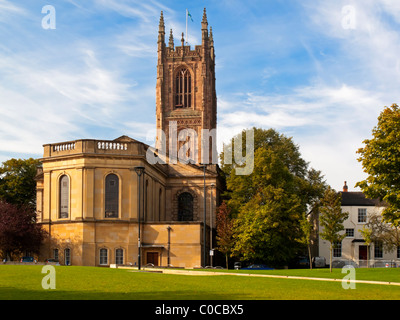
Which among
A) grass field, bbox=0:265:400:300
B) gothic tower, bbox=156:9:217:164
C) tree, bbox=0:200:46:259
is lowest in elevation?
grass field, bbox=0:265:400:300

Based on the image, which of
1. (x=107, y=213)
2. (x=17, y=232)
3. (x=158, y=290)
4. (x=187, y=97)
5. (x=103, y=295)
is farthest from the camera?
(x=187, y=97)

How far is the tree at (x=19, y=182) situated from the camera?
7519 centimetres

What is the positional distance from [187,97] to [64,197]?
56.9m

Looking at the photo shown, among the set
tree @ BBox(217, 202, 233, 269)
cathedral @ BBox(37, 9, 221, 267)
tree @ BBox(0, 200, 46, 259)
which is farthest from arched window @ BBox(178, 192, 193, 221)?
tree @ BBox(0, 200, 46, 259)

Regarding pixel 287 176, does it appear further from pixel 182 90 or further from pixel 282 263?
pixel 182 90

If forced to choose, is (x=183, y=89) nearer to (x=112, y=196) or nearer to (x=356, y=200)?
Answer: (x=356, y=200)

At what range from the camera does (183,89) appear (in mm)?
112000

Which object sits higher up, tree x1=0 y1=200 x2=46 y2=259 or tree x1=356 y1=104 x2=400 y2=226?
tree x1=356 y1=104 x2=400 y2=226

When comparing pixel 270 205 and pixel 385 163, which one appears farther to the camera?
pixel 270 205

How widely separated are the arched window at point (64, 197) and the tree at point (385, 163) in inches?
1104

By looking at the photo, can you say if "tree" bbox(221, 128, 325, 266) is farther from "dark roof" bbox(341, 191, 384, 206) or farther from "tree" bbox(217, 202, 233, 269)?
"dark roof" bbox(341, 191, 384, 206)

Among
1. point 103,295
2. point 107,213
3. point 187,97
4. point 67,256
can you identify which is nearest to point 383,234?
point 107,213

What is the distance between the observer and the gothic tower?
10656 centimetres
